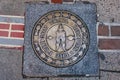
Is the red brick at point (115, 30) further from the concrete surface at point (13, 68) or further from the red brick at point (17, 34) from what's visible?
the red brick at point (17, 34)

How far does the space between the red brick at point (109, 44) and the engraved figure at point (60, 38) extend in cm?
23

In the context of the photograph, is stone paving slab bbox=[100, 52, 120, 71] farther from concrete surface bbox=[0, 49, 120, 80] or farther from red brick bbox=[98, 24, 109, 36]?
red brick bbox=[98, 24, 109, 36]

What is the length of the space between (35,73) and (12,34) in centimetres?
30

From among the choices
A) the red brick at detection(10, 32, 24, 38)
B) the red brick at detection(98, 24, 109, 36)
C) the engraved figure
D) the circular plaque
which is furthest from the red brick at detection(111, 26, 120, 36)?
the red brick at detection(10, 32, 24, 38)

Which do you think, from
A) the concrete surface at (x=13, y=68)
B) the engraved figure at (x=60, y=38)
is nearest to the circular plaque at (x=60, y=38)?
the engraved figure at (x=60, y=38)

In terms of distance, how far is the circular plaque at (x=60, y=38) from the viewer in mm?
1817

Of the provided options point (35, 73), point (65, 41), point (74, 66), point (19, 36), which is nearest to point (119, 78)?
point (74, 66)

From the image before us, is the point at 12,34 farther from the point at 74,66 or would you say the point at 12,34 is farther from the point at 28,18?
the point at 74,66

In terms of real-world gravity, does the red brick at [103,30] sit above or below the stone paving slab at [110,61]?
above

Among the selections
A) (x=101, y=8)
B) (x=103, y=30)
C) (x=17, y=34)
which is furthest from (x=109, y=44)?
(x=17, y=34)

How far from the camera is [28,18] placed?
188 centimetres

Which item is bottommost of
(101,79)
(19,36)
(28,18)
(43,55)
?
(101,79)

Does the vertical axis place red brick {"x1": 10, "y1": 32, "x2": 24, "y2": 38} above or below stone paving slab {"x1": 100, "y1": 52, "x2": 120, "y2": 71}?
above

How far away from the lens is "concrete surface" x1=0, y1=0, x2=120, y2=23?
74.6 inches
